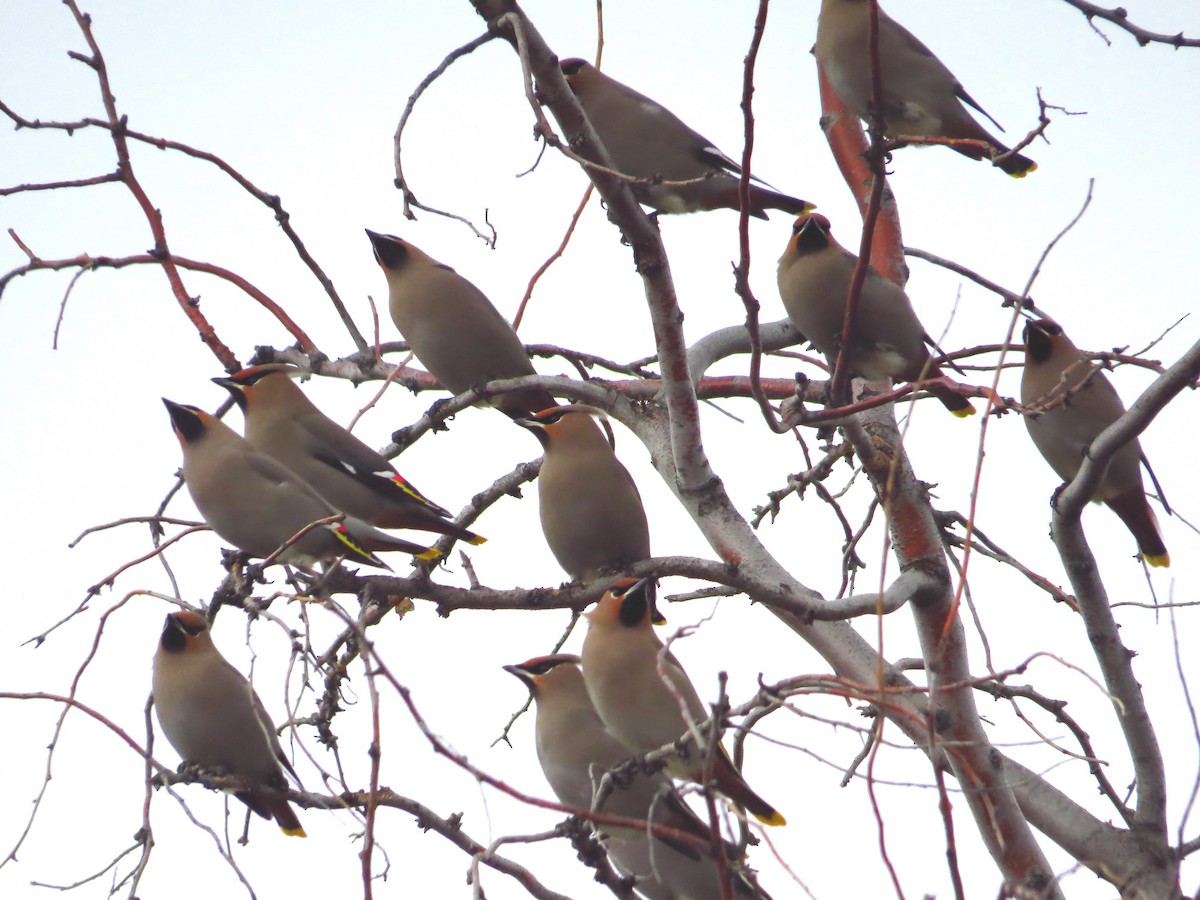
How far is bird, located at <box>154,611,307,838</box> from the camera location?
4.29 m

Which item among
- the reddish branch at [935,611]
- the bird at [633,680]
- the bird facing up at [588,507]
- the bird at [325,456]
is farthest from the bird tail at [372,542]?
the reddish branch at [935,611]

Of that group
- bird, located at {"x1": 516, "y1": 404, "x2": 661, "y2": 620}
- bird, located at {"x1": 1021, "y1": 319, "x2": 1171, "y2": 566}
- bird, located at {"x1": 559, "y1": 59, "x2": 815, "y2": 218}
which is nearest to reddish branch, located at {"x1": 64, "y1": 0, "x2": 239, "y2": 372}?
bird, located at {"x1": 516, "y1": 404, "x2": 661, "y2": 620}

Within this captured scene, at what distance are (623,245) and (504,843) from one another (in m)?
2.12

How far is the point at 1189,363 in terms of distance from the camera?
3000 millimetres

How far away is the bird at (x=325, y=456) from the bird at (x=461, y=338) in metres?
0.46

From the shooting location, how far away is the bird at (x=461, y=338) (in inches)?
186

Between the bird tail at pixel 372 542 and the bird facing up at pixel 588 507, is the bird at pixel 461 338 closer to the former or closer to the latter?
the bird facing up at pixel 588 507

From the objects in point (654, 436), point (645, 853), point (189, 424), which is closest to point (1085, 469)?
point (654, 436)

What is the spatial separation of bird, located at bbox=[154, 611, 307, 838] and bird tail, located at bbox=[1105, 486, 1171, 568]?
288 cm

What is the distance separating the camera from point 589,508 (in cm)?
416

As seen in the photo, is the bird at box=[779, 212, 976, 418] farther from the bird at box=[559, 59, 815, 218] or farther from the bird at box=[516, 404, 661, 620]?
the bird at box=[516, 404, 661, 620]

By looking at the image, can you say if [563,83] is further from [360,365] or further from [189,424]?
[189,424]

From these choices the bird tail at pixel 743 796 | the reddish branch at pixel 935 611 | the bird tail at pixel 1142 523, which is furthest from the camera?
the bird tail at pixel 1142 523

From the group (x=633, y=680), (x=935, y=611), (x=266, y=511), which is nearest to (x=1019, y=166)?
(x=935, y=611)
